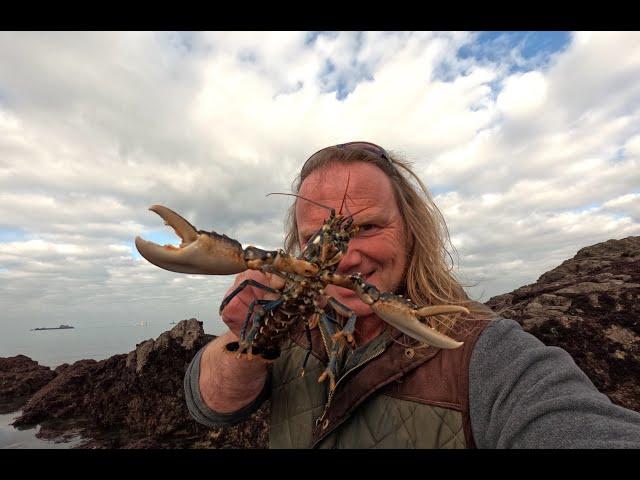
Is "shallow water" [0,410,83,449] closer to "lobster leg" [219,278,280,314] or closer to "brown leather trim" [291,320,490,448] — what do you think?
"lobster leg" [219,278,280,314]

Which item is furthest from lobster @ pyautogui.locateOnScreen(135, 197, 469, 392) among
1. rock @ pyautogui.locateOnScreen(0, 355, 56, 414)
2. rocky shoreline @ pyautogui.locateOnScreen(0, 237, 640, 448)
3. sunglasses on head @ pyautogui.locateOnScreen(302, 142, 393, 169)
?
rock @ pyautogui.locateOnScreen(0, 355, 56, 414)

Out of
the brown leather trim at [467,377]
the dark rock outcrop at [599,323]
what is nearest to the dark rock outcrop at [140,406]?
the brown leather trim at [467,377]

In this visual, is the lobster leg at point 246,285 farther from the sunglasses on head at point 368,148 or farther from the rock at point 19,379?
the rock at point 19,379

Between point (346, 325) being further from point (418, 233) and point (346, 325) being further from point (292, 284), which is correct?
point (418, 233)

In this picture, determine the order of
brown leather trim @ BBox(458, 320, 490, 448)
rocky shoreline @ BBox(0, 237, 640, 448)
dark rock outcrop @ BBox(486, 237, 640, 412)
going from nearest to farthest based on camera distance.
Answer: brown leather trim @ BBox(458, 320, 490, 448)
dark rock outcrop @ BBox(486, 237, 640, 412)
rocky shoreline @ BBox(0, 237, 640, 448)

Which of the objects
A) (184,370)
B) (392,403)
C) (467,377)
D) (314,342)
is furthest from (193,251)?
(184,370)
